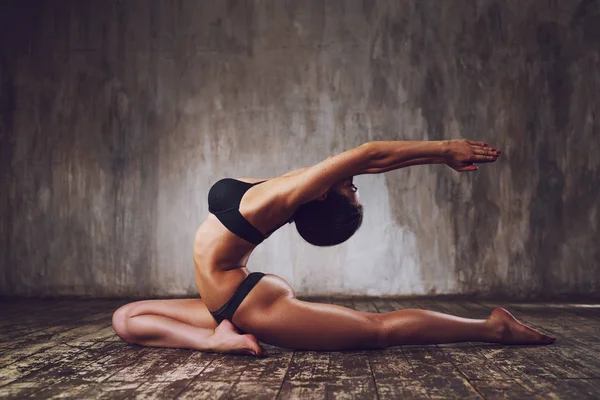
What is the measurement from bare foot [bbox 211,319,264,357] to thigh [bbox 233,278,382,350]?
40 mm

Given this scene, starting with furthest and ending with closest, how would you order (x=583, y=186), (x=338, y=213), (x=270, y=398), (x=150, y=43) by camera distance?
(x=150, y=43)
(x=583, y=186)
(x=338, y=213)
(x=270, y=398)

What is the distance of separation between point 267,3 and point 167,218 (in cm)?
207

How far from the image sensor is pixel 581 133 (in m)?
4.51

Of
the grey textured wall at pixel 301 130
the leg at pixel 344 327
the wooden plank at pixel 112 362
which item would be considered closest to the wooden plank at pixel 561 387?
the leg at pixel 344 327

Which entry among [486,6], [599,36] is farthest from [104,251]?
[599,36]

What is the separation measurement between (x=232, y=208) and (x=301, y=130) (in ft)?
8.61

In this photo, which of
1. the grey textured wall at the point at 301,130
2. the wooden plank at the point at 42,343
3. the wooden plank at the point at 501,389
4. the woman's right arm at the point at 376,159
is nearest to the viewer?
the wooden plank at the point at 501,389

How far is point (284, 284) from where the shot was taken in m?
2.13

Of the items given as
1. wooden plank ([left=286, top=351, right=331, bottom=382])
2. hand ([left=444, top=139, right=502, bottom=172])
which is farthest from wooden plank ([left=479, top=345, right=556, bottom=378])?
hand ([left=444, top=139, right=502, bottom=172])

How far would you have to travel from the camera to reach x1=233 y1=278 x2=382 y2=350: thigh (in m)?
2.02

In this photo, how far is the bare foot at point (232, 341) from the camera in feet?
6.75

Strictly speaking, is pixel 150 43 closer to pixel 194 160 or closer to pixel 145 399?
pixel 194 160

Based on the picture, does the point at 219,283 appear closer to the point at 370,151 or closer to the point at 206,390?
the point at 206,390

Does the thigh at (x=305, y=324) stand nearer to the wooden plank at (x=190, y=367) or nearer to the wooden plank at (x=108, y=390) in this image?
the wooden plank at (x=190, y=367)
